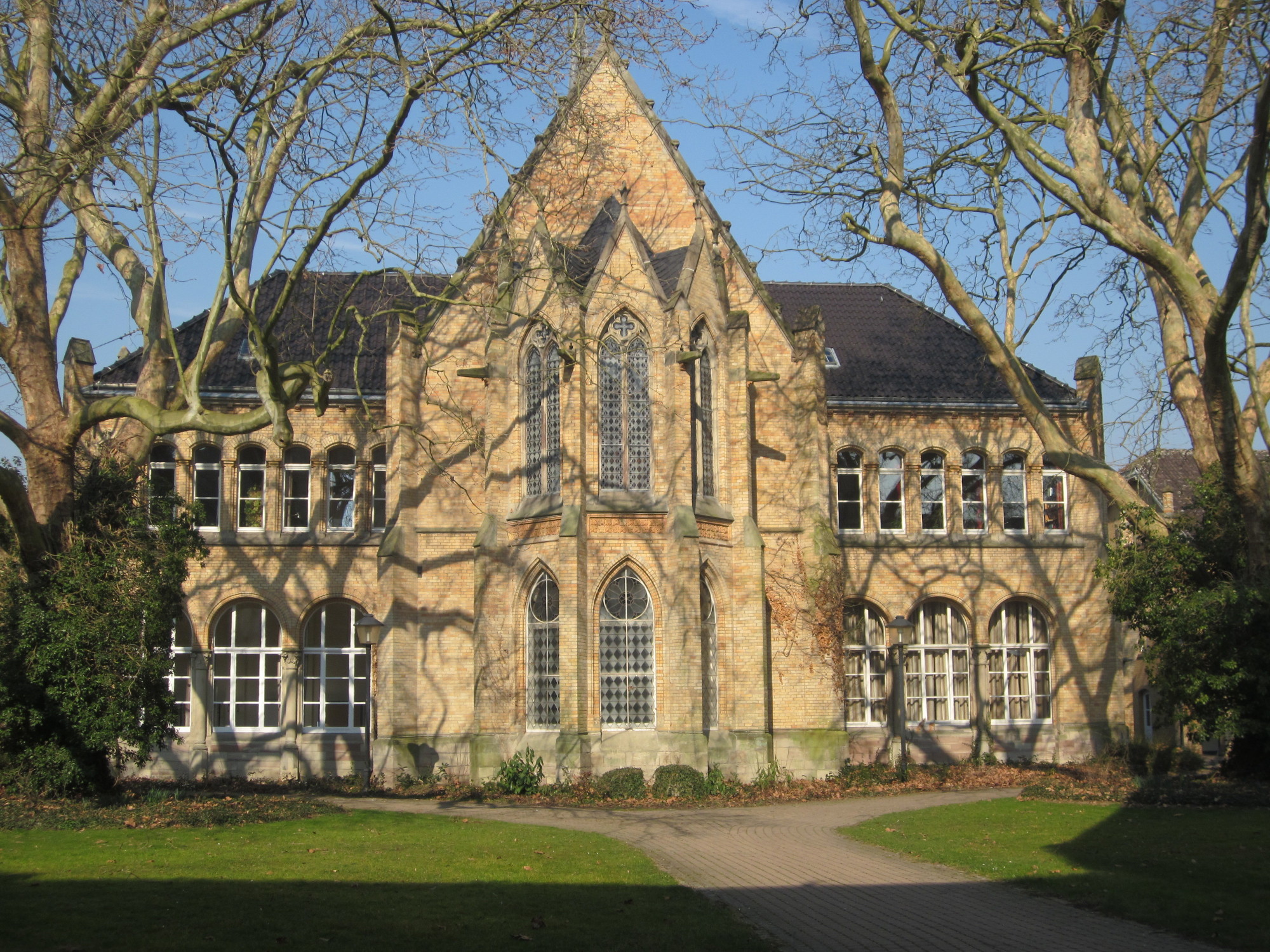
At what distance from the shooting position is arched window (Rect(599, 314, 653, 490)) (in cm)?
2261

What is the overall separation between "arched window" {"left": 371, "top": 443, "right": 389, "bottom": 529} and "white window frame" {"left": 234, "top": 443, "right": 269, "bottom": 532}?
2.31 meters

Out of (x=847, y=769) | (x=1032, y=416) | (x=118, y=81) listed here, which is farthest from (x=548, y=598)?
(x=118, y=81)

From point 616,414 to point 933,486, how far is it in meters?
9.73

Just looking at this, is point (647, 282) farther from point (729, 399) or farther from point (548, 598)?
point (548, 598)

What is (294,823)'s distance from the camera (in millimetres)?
15586

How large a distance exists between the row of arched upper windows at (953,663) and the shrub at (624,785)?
871 centimetres

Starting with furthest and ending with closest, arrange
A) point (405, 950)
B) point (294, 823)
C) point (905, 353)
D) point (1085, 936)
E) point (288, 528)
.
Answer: point (905, 353) < point (288, 528) < point (294, 823) < point (1085, 936) < point (405, 950)

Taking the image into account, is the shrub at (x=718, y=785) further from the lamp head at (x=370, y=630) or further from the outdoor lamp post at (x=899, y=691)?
the lamp head at (x=370, y=630)

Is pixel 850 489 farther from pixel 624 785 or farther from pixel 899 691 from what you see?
pixel 624 785

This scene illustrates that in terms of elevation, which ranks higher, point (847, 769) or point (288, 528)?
point (288, 528)

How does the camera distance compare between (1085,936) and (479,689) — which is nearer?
(1085,936)

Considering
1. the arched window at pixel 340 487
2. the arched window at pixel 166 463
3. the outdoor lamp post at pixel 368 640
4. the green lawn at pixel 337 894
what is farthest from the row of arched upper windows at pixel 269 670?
the green lawn at pixel 337 894

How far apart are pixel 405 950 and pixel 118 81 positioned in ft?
40.2

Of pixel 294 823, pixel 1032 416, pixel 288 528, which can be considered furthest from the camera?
pixel 288 528
